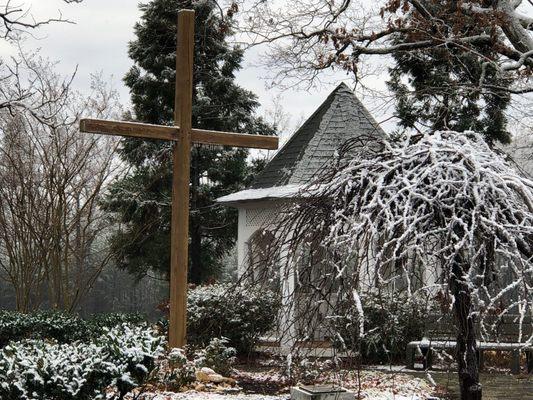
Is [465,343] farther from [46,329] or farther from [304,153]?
[304,153]

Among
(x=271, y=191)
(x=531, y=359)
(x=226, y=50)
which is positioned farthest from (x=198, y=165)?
(x=531, y=359)

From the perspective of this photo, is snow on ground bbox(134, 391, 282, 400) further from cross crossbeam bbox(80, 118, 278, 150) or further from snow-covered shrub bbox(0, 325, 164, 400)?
cross crossbeam bbox(80, 118, 278, 150)

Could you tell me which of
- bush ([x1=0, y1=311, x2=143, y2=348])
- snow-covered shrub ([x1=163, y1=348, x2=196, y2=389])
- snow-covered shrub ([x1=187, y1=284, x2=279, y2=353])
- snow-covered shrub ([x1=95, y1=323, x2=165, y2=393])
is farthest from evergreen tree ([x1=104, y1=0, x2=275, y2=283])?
snow-covered shrub ([x1=95, y1=323, x2=165, y2=393])

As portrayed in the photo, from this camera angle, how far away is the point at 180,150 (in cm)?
854

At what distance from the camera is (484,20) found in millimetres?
13430

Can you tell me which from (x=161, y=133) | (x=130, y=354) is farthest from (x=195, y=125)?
(x=130, y=354)

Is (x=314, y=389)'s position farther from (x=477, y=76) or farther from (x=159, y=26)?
(x=159, y=26)

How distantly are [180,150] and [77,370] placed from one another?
315 centimetres

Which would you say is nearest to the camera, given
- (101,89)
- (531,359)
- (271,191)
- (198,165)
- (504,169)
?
(504,169)

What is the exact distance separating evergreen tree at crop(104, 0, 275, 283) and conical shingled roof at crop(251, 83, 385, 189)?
4.05 m

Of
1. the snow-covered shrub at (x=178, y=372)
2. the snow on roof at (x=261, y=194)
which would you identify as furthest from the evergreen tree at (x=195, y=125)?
the snow-covered shrub at (x=178, y=372)

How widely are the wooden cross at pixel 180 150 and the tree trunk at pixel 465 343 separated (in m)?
3.90

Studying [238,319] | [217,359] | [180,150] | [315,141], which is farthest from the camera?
[315,141]

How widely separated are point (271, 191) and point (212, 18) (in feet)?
19.4
